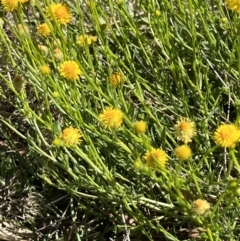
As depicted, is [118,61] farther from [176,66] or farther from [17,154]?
[17,154]

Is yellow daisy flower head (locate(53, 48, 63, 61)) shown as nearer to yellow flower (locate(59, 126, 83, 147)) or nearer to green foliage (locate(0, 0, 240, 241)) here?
green foliage (locate(0, 0, 240, 241))

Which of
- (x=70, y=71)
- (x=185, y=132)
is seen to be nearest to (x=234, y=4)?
(x=185, y=132)

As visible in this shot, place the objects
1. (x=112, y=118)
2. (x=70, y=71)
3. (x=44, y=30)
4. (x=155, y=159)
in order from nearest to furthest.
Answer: (x=155, y=159)
(x=112, y=118)
(x=70, y=71)
(x=44, y=30)

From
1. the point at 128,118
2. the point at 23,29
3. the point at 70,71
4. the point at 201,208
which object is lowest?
the point at 201,208

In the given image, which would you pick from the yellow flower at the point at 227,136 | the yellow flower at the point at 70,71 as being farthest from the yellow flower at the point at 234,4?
the yellow flower at the point at 70,71

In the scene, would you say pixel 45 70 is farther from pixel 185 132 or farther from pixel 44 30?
pixel 185 132

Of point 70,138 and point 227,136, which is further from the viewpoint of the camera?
point 70,138

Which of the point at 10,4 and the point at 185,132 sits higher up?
the point at 10,4

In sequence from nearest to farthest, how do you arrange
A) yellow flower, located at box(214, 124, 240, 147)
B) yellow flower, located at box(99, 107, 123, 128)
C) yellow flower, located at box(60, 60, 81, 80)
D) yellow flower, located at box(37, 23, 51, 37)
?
yellow flower, located at box(214, 124, 240, 147) < yellow flower, located at box(99, 107, 123, 128) < yellow flower, located at box(60, 60, 81, 80) < yellow flower, located at box(37, 23, 51, 37)

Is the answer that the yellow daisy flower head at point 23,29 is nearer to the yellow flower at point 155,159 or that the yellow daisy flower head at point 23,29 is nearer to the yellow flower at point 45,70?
the yellow flower at point 45,70

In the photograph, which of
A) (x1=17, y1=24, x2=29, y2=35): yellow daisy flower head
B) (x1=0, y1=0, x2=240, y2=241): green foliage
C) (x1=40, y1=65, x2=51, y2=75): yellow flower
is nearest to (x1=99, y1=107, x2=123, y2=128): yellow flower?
(x1=0, y1=0, x2=240, y2=241): green foliage

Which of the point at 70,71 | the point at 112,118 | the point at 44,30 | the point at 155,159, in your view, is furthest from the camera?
the point at 44,30
